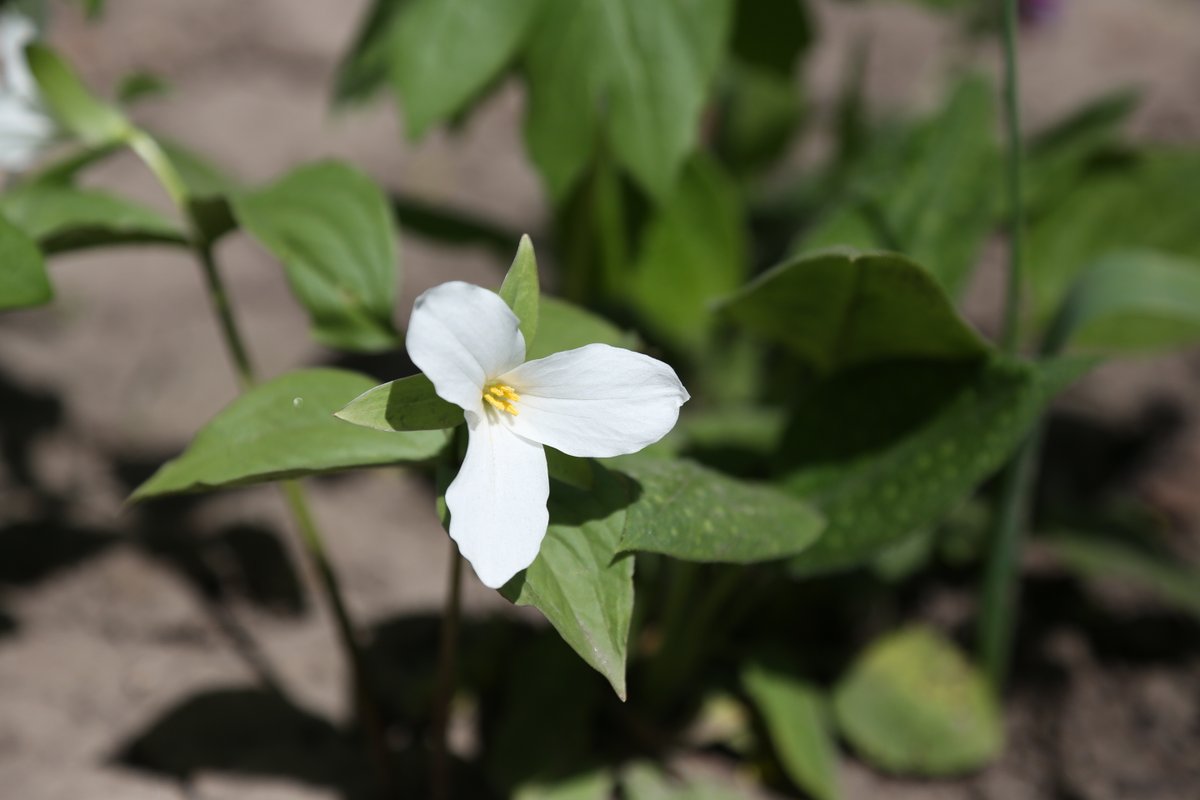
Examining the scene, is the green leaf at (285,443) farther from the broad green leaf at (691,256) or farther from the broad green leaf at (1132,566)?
the broad green leaf at (1132,566)

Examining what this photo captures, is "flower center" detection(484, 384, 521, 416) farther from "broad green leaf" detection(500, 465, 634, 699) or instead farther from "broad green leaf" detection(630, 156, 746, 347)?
"broad green leaf" detection(630, 156, 746, 347)

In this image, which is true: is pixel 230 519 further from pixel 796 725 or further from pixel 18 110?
pixel 796 725

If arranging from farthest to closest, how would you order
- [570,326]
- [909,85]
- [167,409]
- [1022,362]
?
[909,85], [167,409], [1022,362], [570,326]

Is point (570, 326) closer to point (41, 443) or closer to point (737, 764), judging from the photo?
point (737, 764)

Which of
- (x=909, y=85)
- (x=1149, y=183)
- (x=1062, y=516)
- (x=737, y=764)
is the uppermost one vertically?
(x=1149, y=183)

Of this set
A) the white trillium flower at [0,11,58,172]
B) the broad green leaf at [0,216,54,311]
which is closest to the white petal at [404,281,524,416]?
the broad green leaf at [0,216,54,311]

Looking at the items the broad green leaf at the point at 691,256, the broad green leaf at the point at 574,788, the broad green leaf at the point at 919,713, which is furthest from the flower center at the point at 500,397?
the broad green leaf at the point at 919,713

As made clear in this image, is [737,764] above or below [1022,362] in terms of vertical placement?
below

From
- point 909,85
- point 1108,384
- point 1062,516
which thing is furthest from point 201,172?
point 909,85
